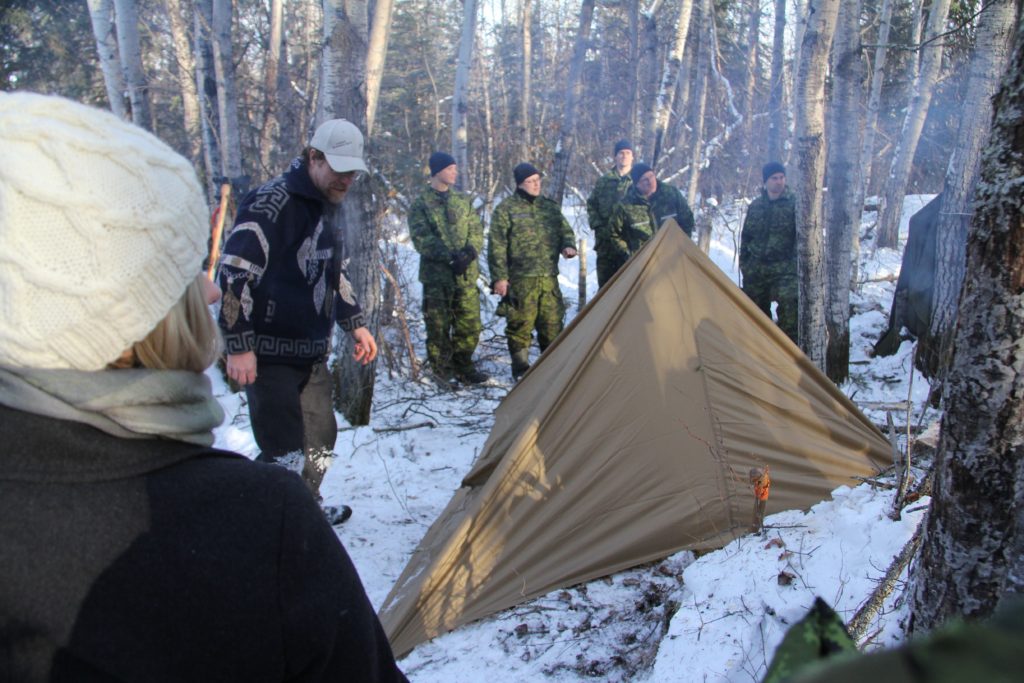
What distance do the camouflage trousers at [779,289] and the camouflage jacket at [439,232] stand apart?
2888 mm

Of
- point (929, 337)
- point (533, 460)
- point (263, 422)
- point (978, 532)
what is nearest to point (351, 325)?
point (263, 422)

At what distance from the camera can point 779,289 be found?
7.34m

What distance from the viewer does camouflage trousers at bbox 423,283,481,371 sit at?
7219 millimetres

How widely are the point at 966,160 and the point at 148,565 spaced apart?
21.8 feet

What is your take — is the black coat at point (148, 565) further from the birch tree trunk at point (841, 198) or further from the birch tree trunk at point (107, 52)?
the birch tree trunk at point (107, 52)

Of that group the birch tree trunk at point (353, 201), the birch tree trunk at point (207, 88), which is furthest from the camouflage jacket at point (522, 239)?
the birch tree trunk at point (207, 88)

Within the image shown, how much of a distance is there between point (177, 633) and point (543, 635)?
7.75 ft

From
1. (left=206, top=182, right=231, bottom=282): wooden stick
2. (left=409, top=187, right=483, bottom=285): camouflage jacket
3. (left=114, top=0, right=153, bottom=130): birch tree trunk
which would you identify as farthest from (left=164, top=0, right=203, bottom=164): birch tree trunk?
(left=409, top=187, right=483, bottom=285): camouflage jacket

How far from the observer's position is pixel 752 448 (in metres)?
3.65

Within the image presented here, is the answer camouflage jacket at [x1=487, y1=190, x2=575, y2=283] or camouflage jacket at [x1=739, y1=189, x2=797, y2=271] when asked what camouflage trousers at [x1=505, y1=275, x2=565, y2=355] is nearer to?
camouflage jacket at [x1=487, y1=190, x2=575, y2=283]

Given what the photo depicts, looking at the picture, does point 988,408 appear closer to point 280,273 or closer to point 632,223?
point 280,273

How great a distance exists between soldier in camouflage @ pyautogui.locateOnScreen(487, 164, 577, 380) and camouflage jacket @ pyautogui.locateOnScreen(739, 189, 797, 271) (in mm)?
1923

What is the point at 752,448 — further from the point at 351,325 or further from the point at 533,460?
the point at 351,325

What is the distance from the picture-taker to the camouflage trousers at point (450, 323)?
722 cm
